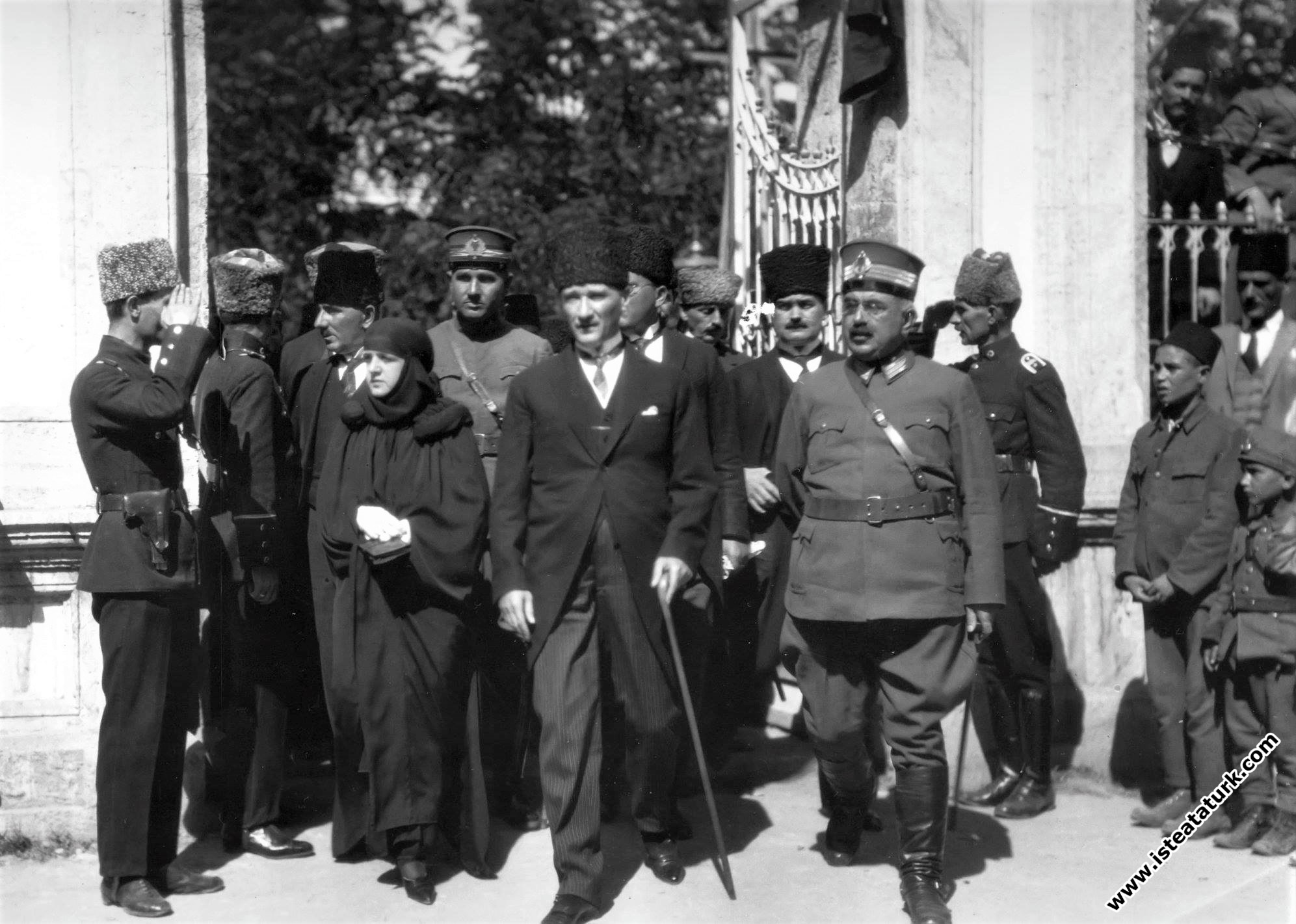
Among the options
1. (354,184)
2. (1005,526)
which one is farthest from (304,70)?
(1005,526)

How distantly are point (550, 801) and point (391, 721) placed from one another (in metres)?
0.63

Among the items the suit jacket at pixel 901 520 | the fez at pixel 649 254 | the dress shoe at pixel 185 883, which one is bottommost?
the dress shoe at pixel 185 883

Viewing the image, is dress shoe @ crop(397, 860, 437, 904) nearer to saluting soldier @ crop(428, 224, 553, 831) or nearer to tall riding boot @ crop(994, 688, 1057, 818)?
saluting soldier @ crop(428, 224, 553, 831)

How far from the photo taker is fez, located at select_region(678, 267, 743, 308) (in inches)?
297

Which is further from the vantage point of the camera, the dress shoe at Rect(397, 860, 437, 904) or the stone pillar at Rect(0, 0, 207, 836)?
the stone pillar at Rect(0, 0, 207, 836)

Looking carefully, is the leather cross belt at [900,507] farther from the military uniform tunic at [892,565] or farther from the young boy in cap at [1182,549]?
the young boy in cap at [1182,549]

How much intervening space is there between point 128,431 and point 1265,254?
5.18 metres

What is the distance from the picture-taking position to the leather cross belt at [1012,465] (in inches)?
280

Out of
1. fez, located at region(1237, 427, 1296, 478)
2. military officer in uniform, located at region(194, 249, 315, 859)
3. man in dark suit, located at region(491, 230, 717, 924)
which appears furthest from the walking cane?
fez, located at region(1237, 427, 1296, 478)

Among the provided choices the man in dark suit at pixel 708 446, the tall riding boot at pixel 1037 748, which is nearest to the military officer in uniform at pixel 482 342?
the man in dark suit at pixel 708 446

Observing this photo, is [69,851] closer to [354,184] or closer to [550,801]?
[550,801]

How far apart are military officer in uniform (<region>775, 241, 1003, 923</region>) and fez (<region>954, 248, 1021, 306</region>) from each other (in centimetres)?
121

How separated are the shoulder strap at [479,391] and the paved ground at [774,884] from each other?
5.21ft

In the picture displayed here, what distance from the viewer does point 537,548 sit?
227 inches
